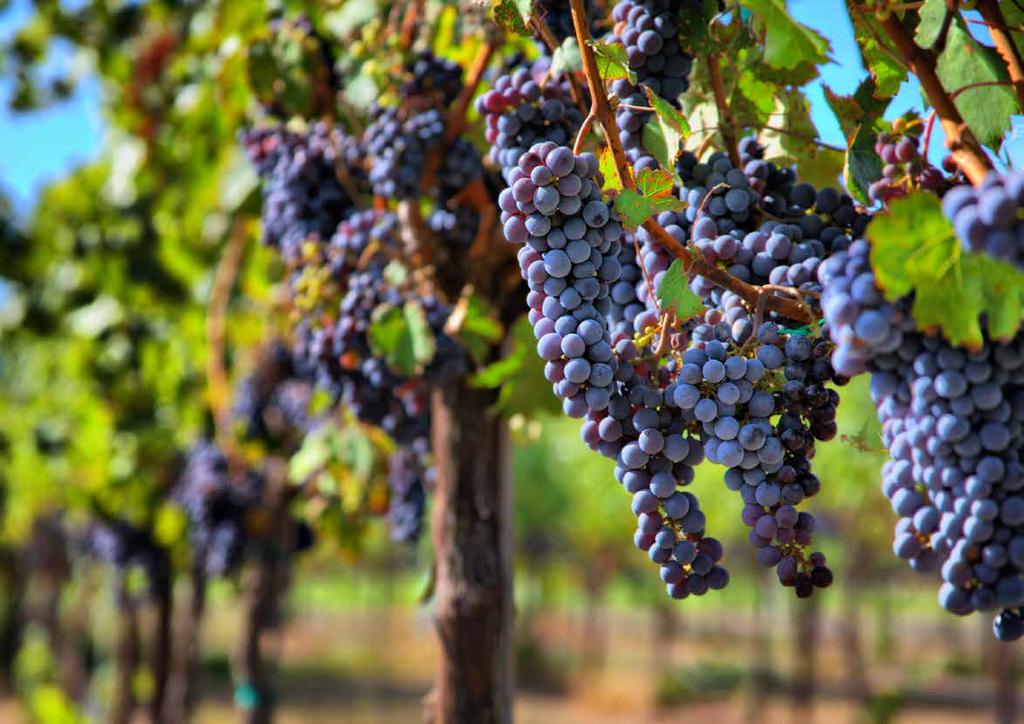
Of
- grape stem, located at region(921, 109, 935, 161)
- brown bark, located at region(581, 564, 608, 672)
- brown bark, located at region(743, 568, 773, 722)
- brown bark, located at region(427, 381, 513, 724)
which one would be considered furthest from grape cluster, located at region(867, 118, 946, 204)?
brown bark, located at region(581, 564, 608, 672)

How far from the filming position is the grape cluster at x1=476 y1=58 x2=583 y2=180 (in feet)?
5.28

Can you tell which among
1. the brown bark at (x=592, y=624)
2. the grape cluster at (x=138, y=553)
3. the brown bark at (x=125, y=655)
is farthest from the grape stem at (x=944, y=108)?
the brown bark at (x=592, y=624)

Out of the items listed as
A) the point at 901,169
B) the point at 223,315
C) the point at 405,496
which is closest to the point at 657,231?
the point at 901,169

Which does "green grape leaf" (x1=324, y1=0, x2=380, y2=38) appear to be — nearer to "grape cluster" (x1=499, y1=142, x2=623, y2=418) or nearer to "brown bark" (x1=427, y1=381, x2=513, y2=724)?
"brown bark" (x1=427, y1=381, x2=513, y2=724)

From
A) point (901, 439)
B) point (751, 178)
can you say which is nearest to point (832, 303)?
point (901, 439)

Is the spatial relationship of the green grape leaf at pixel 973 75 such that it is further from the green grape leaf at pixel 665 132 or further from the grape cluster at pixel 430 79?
the grape cluster at pixel 430 79

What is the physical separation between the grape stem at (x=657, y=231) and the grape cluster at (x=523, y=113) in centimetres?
37

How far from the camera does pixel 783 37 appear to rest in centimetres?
120

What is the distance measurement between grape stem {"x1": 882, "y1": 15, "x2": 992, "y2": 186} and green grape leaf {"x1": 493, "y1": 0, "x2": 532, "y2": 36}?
48 centimetres

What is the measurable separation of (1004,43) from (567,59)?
0.66 meters

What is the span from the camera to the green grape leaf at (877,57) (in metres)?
1.24

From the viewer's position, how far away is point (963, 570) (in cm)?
97

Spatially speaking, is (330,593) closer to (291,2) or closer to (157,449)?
(157,449)

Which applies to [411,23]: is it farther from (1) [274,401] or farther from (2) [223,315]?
(1) [274,401]
